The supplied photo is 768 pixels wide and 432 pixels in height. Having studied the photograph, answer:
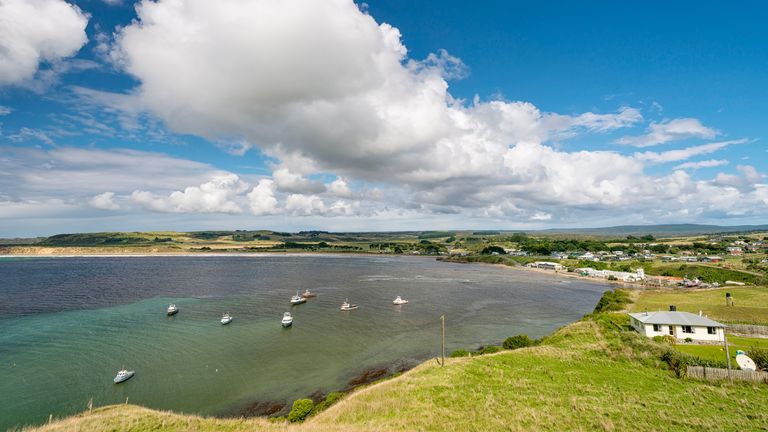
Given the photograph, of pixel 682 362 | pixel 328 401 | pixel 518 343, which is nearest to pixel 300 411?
pixel 328 401

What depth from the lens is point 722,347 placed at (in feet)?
126

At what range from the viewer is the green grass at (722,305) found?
52750 mm

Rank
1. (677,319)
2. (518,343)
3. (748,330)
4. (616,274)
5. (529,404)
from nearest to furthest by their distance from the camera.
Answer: (529,404), (677,319), (748,330), (518,343), (616,274)

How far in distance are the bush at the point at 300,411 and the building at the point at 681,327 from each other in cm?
4053

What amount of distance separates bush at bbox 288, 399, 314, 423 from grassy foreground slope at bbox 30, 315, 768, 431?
7.46 ft

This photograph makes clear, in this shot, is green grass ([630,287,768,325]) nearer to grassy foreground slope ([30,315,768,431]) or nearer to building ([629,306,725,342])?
building ([629,306,725,342])

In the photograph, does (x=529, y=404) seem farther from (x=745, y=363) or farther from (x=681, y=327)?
(x=681, y=327)

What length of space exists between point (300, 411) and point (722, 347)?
44682mm

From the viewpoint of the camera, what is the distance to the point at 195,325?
6041cm

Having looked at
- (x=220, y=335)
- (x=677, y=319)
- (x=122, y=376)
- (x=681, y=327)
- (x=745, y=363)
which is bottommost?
(x=220, y=335)

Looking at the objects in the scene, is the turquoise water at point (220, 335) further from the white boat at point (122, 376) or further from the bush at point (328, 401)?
the bush at point (328, 401)

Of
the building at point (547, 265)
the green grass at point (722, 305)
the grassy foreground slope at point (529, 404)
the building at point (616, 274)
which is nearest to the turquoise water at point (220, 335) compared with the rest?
the grassy foreground slope at point (529, 404)

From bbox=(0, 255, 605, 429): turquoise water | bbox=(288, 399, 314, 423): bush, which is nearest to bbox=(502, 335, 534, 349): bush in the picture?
bbox=(0, 255, 605, 429): turquoise water

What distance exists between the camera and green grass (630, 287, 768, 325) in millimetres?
52750
